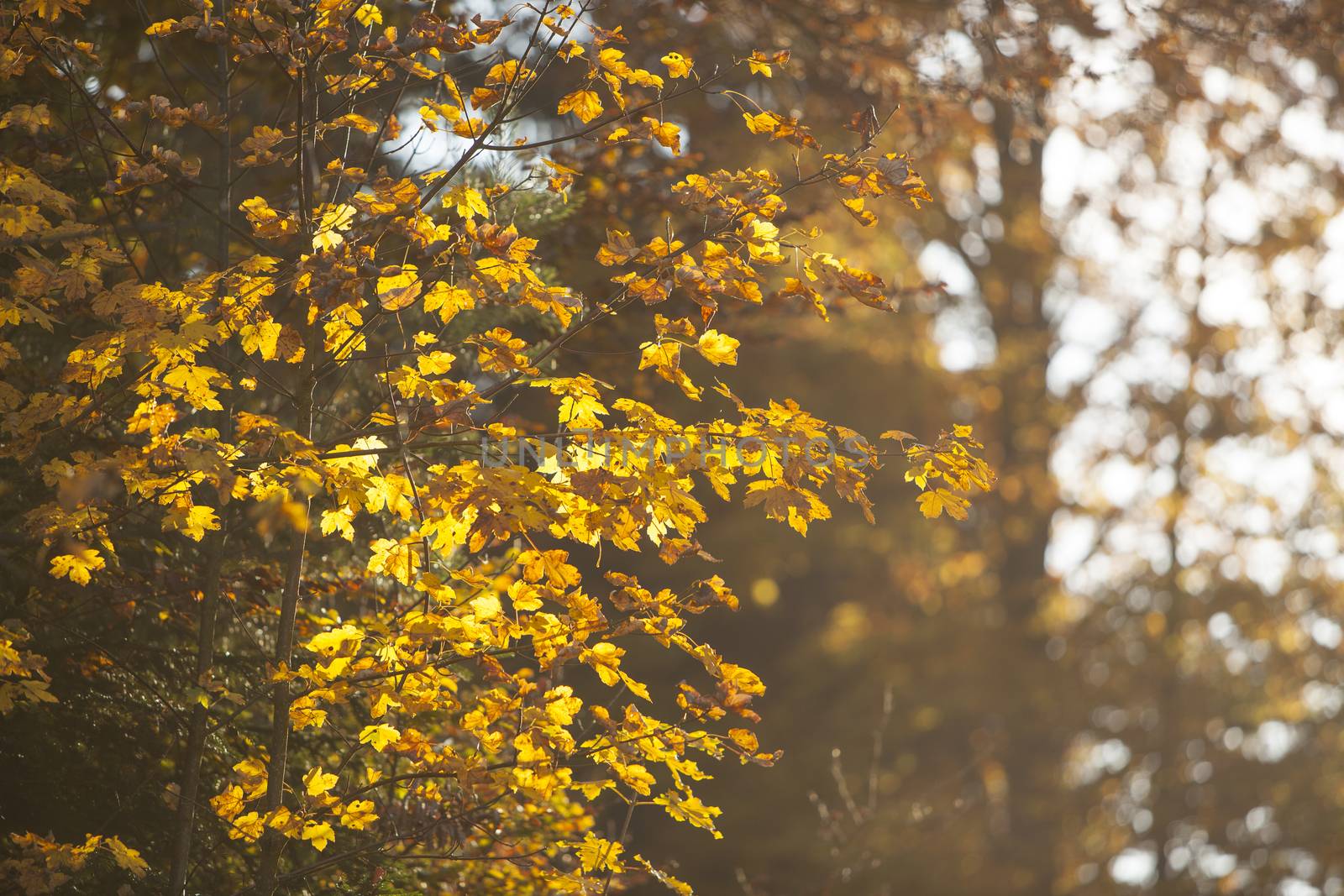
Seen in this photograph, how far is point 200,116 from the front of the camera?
288cm

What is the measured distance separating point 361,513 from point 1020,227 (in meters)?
9.22

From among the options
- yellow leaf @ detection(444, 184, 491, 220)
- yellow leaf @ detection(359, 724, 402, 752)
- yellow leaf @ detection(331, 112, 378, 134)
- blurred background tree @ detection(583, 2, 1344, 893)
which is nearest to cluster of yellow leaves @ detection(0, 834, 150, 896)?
yellow leaf @ detection(359, 724, 402, 752)

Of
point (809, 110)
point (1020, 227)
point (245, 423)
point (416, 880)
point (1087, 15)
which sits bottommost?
point (416, 880)

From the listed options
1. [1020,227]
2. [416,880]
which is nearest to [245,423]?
[416,880]

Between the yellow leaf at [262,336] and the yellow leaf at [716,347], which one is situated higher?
the yellow leaf at [262,336]

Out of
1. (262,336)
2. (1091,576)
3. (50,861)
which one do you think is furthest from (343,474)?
(1091,576)

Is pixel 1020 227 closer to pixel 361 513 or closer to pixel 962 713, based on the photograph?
pixel 962 713

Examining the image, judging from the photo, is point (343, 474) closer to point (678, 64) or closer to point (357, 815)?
point (357, 815)

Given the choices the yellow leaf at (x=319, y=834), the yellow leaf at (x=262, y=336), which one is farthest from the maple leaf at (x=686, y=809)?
the yellow leaf at (x=262, y=336)

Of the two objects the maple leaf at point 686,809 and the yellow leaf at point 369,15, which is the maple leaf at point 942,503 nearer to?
the maple leaf at point 686,809

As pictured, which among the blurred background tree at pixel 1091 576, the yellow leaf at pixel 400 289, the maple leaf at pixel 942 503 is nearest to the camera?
the yellow leaf at pixel 400 289

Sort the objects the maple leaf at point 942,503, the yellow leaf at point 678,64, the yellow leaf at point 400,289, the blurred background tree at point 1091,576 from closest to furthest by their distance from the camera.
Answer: the yellow leaf at point 400,289 → the maple leaf at point 942,503 → the yellow leaf at point 678,64 → the blurred background tree at point 1091,576

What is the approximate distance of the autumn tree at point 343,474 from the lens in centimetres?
259

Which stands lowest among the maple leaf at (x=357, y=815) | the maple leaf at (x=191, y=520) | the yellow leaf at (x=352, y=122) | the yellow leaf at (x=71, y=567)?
the maple leaf at (x=357, y=815)
